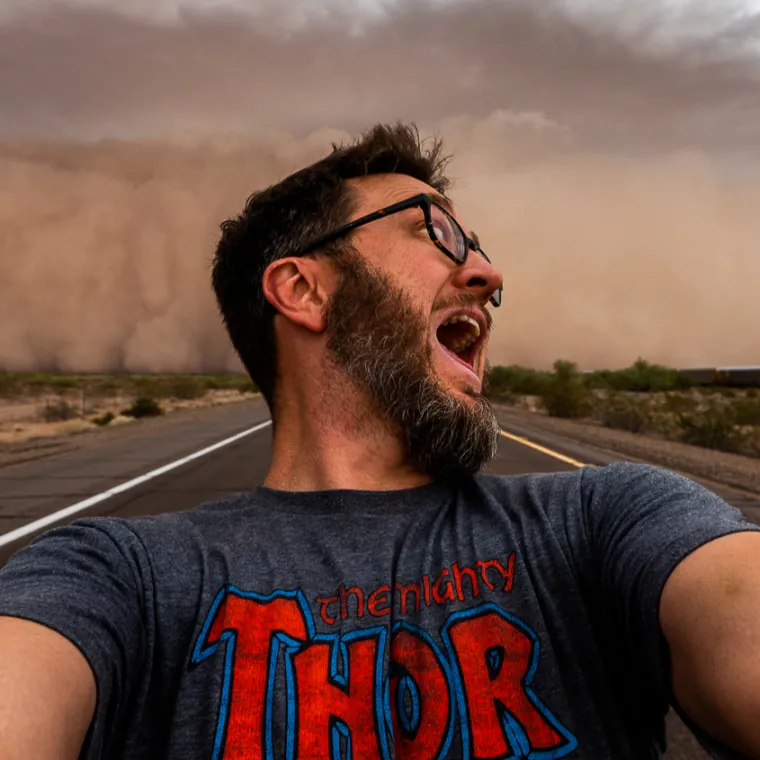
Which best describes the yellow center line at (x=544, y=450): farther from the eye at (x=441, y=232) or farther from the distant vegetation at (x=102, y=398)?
the eye at (x=441, y=232)

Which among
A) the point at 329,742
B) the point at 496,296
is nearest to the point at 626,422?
the point at 496,296

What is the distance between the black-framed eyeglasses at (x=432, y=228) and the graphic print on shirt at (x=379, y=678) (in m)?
1.08

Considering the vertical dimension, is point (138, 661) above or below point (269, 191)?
below

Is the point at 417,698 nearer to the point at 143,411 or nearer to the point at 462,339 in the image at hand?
the point at 462,339

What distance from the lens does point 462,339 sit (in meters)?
2.46

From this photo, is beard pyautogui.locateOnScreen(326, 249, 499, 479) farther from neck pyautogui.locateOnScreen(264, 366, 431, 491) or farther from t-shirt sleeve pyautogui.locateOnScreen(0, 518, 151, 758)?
t-shirt sleeve pyautogui.locateOnScreen(0, 518, 151, 758)

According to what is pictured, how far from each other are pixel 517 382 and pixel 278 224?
149 feet

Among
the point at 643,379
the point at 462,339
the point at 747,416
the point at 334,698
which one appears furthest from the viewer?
the point at 643,379

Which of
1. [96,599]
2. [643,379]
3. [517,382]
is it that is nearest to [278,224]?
[96,599]

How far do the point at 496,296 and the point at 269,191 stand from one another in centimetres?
89

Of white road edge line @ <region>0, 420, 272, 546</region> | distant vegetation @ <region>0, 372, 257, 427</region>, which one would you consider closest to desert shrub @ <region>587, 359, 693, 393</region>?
distant vegetation @ <region>0, 372, 257, 427</region>

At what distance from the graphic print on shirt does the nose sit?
982 mm

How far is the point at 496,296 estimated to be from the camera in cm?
243

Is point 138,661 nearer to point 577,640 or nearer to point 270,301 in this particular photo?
point 577,640
